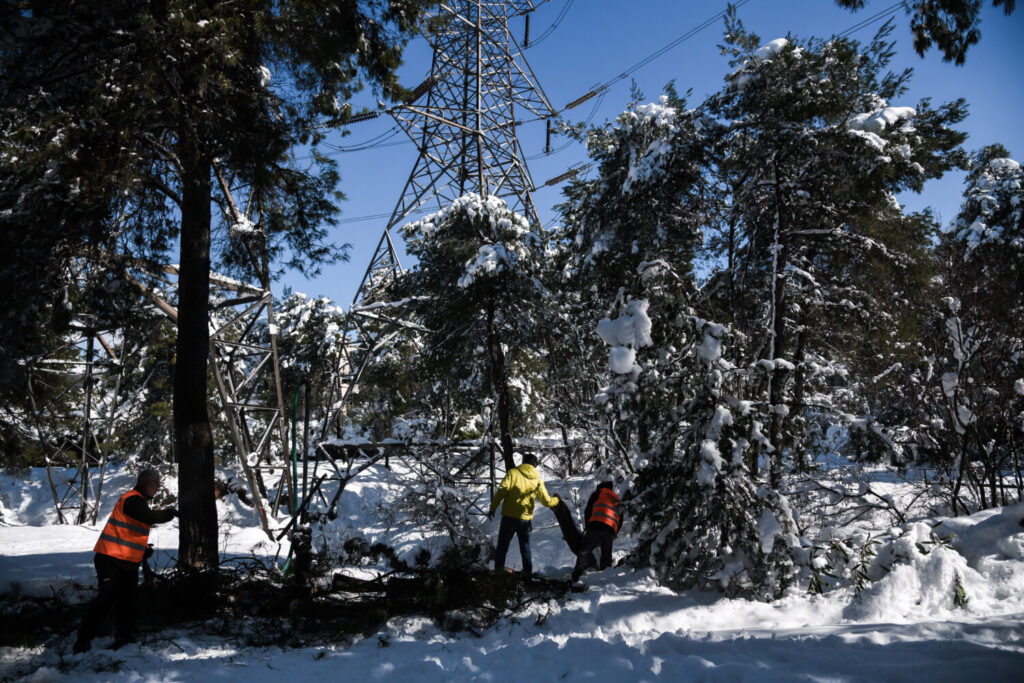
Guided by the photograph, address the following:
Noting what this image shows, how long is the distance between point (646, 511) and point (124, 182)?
6.94m

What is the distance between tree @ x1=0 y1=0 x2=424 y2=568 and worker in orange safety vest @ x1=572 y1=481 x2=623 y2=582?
4690mm

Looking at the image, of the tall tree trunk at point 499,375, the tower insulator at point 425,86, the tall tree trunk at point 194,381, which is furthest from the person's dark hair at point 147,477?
the tower insulator at point 425,86

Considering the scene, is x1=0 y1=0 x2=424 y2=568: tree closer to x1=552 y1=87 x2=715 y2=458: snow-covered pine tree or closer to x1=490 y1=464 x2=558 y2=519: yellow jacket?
x1=490 y1=464 x2=558 y2=519: yellow jacket

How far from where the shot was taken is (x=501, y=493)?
733cm

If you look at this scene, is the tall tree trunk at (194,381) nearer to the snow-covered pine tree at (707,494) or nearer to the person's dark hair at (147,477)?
the person's dark hair at (147,477)

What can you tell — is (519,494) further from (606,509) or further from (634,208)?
(634,208)

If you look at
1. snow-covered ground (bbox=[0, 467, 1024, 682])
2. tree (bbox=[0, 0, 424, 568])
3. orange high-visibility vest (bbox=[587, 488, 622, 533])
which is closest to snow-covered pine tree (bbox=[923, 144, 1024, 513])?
snow-covered ground (bbox=[0, 467, 1024, 682])

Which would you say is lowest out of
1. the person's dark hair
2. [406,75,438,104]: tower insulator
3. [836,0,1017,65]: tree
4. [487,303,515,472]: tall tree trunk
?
the person's dark hair

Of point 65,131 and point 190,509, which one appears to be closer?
point 65,131

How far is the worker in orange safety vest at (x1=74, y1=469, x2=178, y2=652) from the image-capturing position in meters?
4.79

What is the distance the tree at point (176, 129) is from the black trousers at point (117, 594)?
1611 millimetres

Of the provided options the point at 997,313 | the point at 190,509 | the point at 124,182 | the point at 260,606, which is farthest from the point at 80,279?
the point at 997,313

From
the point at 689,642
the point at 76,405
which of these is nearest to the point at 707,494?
the point at 689,642

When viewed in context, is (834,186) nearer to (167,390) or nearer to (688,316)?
(688,316)
